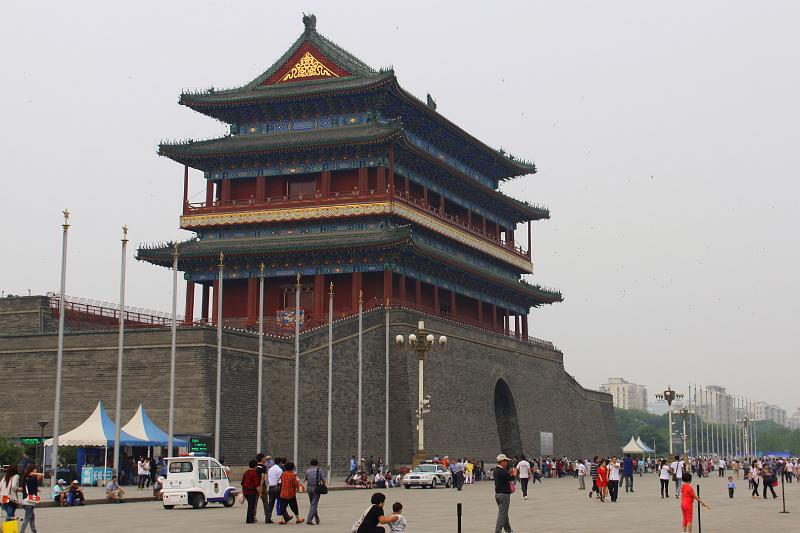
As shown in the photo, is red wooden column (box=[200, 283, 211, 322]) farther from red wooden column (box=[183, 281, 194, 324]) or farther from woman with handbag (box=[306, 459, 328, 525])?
woman with handbag (box=[306, 459, 328, 525])

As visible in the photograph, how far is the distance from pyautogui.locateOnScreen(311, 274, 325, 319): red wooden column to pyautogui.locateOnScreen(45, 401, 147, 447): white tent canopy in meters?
A: 20.9

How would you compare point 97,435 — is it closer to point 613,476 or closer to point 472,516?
point 613,476

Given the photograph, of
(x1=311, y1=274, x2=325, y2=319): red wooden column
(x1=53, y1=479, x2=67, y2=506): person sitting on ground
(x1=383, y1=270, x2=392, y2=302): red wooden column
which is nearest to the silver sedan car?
(x1=383, y1=270, x2=392, y2=302): red wooden column

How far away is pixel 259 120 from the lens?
71.2 meters

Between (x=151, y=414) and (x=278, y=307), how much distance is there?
1773cm

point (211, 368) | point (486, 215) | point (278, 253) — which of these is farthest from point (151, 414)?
point (486, 215)

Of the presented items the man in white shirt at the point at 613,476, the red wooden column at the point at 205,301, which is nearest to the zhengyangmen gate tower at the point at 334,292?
the red wooden column at the point at 205,301

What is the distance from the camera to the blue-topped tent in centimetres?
4559

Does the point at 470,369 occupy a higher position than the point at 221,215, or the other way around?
the point at 221,215

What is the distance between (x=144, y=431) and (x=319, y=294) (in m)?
21.7

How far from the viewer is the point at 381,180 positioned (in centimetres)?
6762

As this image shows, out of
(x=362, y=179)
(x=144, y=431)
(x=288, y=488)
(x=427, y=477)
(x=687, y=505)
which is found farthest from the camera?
(x=362, y=179)

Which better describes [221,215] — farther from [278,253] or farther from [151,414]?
[151,414]

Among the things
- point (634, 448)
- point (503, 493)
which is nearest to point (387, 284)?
point (634, 448)
